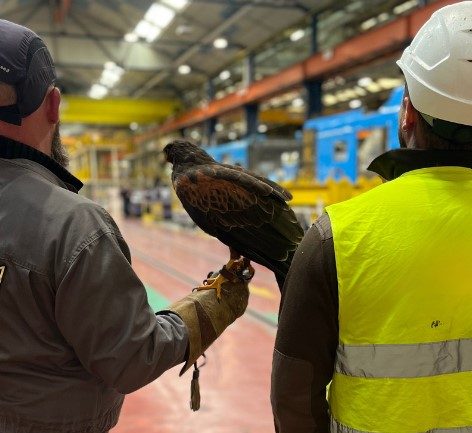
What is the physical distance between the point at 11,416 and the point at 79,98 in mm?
21960

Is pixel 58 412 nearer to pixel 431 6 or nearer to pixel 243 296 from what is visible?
pixel 243 296

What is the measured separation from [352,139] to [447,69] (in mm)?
7673

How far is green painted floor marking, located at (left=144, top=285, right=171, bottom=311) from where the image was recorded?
18.1 feet

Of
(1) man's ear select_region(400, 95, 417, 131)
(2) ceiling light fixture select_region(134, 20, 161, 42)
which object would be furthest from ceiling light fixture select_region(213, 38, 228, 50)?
(1) man's ear select_region(400, 95, 417, 131)

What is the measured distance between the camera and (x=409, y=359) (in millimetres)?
921

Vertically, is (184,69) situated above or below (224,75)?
above

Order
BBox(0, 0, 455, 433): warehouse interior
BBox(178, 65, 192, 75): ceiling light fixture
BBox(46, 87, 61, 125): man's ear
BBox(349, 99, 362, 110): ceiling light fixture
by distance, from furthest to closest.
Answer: BBox(349, 99, 362, 110): ceiling light fixture
BBox(178, 65, 192, 75): ceiling light fixture
BBox(0, 0, 455, 433): warehouse interior
BBox(46, 87, 61, 125): man's ear

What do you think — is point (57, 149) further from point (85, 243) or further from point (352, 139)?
point (352, 139)

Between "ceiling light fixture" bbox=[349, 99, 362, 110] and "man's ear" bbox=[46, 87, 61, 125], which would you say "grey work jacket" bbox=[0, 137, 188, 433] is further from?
"ceiling light fixture" bbox=[349, 99, 362, 110]

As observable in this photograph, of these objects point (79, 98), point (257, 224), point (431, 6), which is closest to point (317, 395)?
point (257, 224)

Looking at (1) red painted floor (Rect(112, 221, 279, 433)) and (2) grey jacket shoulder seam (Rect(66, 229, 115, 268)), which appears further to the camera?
(1) red painted floor (Rect(112, 221, 279, 433))

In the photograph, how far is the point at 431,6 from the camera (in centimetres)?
796

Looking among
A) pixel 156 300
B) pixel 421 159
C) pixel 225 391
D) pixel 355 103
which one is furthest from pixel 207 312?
pixel 355 103

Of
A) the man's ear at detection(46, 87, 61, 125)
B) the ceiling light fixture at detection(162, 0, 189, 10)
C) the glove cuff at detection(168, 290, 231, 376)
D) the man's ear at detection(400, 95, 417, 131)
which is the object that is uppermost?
the ceiling light fixture at detection(162, 0, 189, 10)
